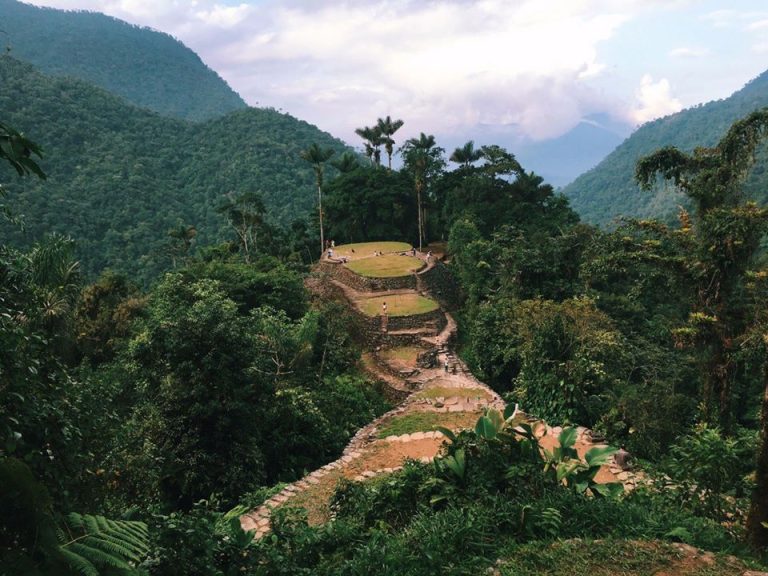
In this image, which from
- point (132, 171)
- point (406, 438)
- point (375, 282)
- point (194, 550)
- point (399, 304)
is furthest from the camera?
point (132, 171)

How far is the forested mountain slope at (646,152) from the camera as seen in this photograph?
68.2 metres

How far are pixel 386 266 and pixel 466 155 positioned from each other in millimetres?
16192

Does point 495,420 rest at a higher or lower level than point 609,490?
higher

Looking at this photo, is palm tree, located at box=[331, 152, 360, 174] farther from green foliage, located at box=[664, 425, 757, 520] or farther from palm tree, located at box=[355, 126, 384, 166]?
green foliage, located at box=[664, 425, 757, 520]

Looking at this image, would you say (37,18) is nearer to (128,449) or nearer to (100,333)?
(100,333)

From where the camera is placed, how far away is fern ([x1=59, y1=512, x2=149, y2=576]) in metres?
2.56

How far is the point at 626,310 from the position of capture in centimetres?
2075

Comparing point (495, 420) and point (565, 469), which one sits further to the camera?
point (495, 420)

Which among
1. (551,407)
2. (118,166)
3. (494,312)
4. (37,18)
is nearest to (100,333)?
(494,312)

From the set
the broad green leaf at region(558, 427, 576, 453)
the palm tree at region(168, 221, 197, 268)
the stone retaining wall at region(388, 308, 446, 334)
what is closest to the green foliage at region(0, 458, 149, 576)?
the broad green leaf at region(558, 427, 576, 453)

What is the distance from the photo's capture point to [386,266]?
83.4ft

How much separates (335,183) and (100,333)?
68.5ft

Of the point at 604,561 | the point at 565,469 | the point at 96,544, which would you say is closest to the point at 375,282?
the point at 565,469

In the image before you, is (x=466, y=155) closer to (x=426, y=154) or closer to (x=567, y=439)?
(x=426, y=154)
